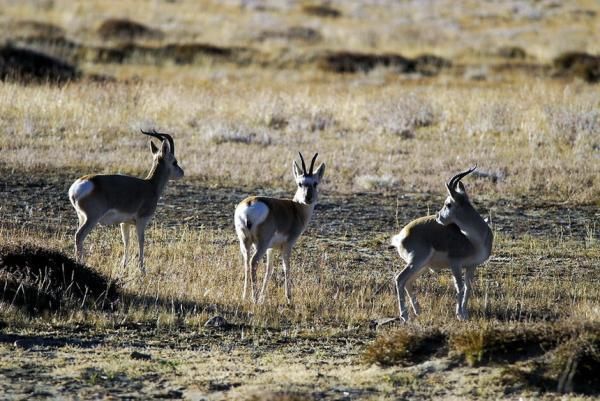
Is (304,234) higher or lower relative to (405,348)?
higher

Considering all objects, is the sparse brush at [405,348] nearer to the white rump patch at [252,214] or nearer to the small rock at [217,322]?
the small rock at [217,322]

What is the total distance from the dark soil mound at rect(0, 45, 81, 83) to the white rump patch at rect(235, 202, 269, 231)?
64.6ft

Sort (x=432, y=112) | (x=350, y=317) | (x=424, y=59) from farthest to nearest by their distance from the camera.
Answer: (x=424, y=59), (x=432, y=112), (x=350, y=317)

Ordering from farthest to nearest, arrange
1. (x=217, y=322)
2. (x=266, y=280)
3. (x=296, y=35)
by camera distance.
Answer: (x=296, y=35)
(x=266, y=280)
(x=217, y=322)

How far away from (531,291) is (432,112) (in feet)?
41.7

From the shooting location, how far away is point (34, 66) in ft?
106

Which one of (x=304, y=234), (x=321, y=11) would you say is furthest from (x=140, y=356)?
(x=321, y=11)

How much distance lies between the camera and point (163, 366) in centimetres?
838

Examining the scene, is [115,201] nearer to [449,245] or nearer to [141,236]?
[141,236]

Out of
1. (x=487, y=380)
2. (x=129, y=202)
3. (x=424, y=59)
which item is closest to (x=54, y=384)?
(x=487, y=380)

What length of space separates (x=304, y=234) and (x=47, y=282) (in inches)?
192

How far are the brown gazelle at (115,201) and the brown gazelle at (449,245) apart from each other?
9.91 ft

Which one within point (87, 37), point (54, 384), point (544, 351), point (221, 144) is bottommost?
point (54, 384)

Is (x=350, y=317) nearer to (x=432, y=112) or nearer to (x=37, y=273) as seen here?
(x=37, y=273)
